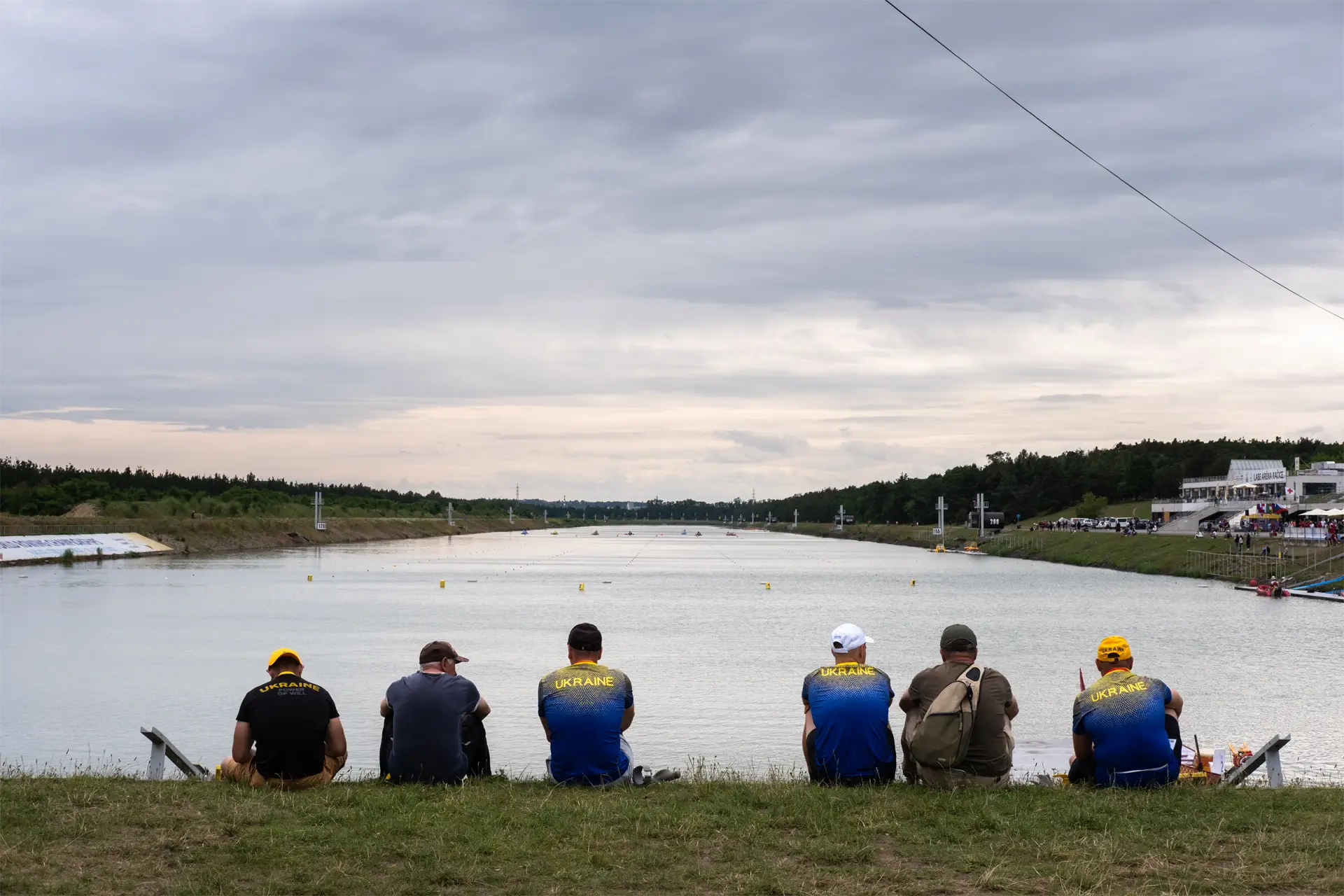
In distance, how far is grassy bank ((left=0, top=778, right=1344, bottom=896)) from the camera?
8211 mm

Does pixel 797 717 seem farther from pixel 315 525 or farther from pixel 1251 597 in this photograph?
pixel 315 525

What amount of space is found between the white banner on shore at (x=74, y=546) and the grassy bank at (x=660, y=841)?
320ft

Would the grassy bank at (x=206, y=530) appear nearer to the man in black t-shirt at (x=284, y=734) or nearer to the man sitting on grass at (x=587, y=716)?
the man in black t-shirt at (x=284, y=734)

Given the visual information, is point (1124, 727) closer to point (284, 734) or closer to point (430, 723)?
point (430, 723)

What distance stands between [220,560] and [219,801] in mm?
114670

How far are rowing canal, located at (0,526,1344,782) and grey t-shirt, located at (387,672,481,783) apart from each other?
758 cm

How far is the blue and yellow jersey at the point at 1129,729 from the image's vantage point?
11.1 m

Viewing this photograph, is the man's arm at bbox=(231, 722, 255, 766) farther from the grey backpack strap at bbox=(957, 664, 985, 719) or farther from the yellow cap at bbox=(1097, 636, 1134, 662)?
the yellow cap at bbox=(1097, 636, 1134, 662)

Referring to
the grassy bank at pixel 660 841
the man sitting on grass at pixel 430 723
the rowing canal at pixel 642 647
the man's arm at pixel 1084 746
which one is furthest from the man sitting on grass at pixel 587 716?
the rowing canal at pixel 642 647

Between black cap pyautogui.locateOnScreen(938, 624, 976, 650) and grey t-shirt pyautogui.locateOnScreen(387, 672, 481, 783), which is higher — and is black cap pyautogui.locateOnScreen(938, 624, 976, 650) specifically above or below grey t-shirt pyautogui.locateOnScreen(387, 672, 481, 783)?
above

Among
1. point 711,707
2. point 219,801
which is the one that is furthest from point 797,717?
point 219,801

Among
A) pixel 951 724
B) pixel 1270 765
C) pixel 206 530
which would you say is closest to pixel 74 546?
pixel 206 530

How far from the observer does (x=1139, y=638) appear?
4881 cm

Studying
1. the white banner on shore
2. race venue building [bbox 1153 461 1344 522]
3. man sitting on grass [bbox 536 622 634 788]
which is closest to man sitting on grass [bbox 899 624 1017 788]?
man sitting on grass [bbox 536 622 634 788]
